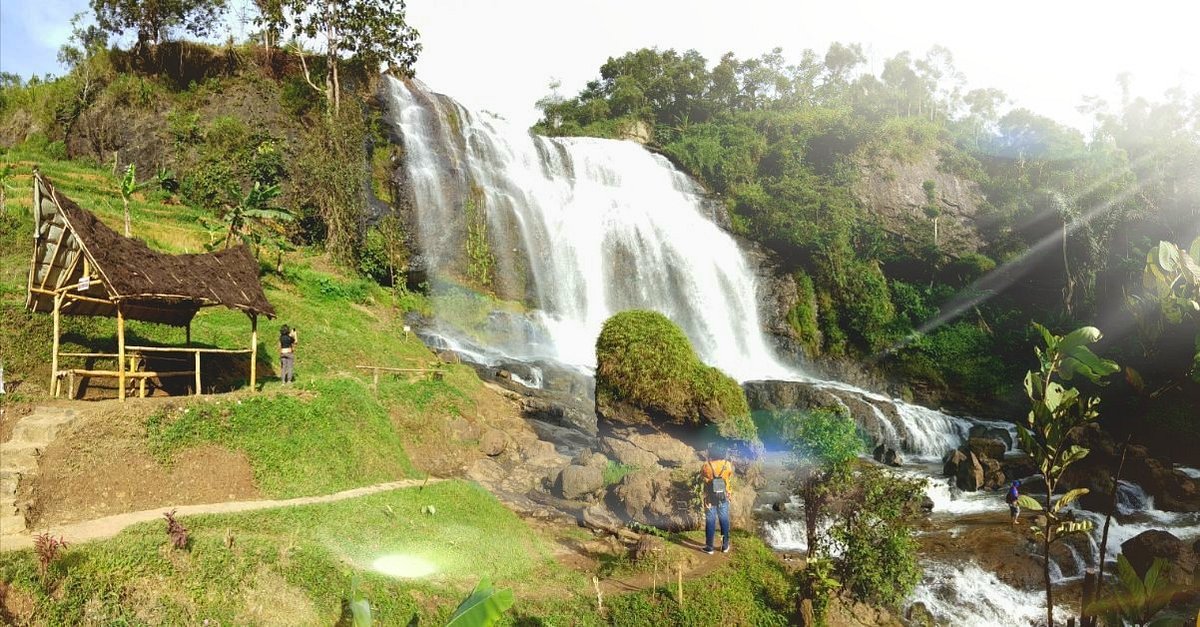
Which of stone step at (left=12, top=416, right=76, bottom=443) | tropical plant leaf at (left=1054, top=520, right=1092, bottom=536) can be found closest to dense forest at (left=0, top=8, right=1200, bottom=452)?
stone step at (left=12, top=416, right=76, bottom=443)

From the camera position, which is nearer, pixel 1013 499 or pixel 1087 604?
pixel 1087 604

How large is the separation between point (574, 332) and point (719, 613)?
59.4 ft

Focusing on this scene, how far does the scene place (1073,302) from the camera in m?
30.8

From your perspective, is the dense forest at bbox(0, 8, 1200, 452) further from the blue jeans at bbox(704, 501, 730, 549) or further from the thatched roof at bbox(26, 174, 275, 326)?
the blue jeans at bbox(704, 501, 730, 549)

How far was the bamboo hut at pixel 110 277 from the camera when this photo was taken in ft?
33.3

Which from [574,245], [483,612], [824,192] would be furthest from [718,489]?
[824,192]

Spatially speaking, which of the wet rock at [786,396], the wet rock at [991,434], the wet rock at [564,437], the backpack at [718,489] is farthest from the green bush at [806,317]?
the backpack at [718,489]

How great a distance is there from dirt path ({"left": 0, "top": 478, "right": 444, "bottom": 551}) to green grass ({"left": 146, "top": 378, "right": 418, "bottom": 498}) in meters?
0.34

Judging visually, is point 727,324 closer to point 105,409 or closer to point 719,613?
point 719,613

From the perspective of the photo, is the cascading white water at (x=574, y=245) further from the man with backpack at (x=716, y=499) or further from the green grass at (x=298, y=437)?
the man with backpack at (x=716, y=499)

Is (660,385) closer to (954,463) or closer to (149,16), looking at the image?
(954,463)

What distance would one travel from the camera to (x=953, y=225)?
36281mm

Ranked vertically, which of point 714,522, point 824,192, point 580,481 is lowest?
point 580,481

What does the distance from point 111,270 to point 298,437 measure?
12.8 feet
